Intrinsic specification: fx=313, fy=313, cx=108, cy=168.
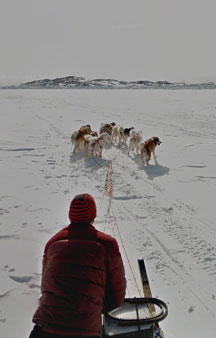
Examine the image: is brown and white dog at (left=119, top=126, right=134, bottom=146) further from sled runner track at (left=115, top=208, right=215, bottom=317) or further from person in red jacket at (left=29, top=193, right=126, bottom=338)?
person in red jacket at (left=29, top=193, right=126, bottom=338)

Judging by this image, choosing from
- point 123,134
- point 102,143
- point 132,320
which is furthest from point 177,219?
point 123,134

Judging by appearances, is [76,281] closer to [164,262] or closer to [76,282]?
[76,282]

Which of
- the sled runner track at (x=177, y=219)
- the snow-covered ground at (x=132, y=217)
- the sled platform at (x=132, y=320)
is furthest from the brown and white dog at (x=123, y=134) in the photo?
the sled platform at (x=132, y=320)

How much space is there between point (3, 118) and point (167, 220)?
14.5 metres

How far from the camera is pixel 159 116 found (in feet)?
57.7

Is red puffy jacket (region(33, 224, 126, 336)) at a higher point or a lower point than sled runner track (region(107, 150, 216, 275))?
higher

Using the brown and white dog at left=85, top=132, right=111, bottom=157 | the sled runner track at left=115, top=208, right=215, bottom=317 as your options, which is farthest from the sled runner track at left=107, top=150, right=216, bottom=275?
the brown and white dog at left=85, top=132, right=111, bottom=157

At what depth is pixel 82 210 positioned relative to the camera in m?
1.91

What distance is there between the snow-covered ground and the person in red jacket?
1.09 m

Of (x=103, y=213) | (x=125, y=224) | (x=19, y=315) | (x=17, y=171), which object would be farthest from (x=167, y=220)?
(x=17, y=171)

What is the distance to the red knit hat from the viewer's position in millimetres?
1904

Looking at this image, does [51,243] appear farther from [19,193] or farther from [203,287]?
[19,193]

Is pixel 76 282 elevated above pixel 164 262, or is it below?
above

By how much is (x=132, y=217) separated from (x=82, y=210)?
307cm
